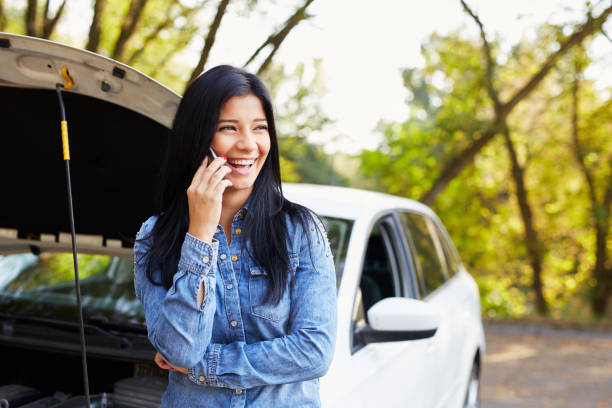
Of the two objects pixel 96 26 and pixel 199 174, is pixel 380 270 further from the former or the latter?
pixel 96 26

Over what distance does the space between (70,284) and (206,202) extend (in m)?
2.24

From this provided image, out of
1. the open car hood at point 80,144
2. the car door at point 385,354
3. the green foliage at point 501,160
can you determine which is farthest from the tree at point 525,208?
the open car hood at point 80,144

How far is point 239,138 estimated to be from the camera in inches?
62.7

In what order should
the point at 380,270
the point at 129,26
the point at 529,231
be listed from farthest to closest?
the point at 529,231 → the point at 129,26 → the point at 380,270

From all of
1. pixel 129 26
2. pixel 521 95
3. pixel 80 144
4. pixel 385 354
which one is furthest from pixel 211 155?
pixel 521 95

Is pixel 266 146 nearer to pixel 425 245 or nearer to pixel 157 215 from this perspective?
pixel 157 215

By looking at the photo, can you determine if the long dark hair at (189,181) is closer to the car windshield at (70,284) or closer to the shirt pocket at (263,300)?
the shirt pocket at (263,300)

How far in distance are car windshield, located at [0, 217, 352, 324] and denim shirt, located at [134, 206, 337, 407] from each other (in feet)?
3.40

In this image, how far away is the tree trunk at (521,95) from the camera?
27.6 feet

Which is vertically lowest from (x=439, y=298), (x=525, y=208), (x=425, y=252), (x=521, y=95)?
(x=525, y=208)

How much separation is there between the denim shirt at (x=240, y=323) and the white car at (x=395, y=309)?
52 centimetres

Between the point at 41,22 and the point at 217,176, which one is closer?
the point at 217,176

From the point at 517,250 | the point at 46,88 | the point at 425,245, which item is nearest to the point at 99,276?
the point at 46,88

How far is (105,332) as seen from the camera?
8.18ft
